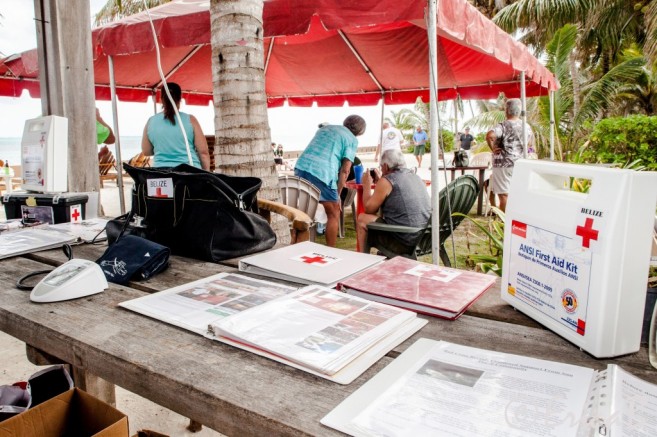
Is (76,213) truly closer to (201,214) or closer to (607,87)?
(201,214)

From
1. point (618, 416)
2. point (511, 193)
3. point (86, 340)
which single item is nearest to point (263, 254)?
point (86, 340)

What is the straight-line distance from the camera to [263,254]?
1511 mm

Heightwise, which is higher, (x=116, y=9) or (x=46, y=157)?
(x=116, y=9)

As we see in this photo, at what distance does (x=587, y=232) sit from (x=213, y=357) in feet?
2.34

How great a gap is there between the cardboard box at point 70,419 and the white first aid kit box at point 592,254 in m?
0.84

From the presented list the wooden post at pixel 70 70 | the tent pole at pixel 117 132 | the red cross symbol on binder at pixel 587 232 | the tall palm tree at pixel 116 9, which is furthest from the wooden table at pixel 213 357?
the tall palm tree at pixel 116 9

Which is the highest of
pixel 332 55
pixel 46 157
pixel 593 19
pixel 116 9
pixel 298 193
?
pixel 116 9

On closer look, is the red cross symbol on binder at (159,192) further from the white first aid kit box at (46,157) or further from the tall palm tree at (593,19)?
the tall palm tree at (593,19)

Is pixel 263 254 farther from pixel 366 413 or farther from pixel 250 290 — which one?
pixel 366 413

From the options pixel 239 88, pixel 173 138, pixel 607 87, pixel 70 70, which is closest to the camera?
pixel 239 88

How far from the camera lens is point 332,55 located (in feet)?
24.3

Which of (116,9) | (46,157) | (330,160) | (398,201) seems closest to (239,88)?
(46,157)

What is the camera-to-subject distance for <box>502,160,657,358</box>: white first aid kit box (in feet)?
2.61

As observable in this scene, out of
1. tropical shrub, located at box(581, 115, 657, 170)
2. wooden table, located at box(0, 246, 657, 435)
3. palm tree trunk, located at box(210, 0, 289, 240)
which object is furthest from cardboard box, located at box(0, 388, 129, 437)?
tropical shrub, located at box(581, 115, 657, 170)
